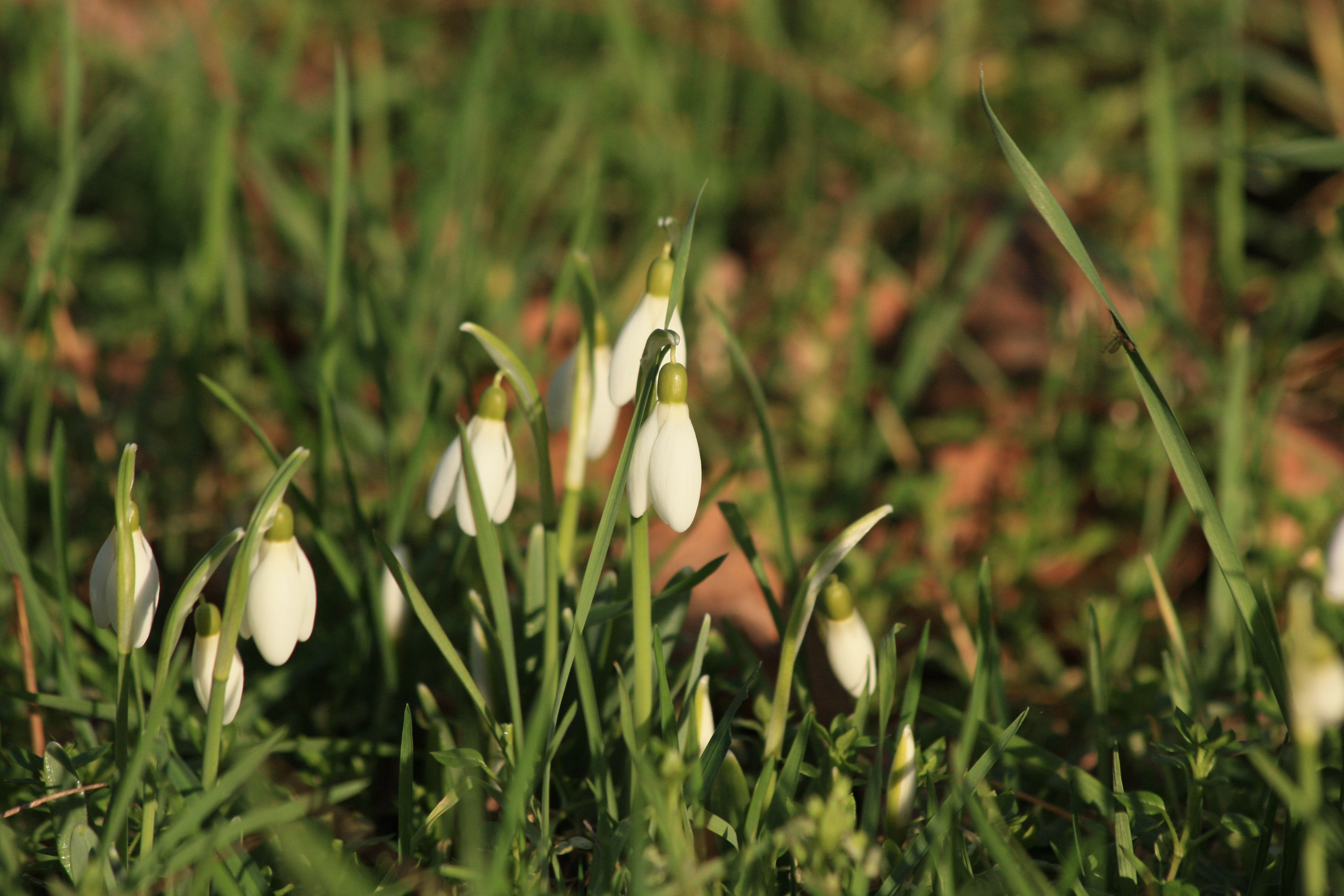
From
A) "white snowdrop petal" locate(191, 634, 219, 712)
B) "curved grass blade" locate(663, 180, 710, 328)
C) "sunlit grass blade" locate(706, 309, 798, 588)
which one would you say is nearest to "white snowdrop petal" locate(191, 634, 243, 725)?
"white snowdrop petal" locate(191, 634, 219, 712)

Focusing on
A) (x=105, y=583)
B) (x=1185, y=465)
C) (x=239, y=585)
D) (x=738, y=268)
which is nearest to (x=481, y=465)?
(x=239, y=585)

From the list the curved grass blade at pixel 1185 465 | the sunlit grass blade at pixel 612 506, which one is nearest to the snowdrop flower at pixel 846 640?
the sunlit grass blade at pixel 612 506

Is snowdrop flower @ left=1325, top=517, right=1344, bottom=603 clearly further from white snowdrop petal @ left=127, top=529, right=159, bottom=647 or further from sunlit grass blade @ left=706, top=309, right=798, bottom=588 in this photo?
white snowdrop petal @ left=127, top=529, right=159, bottom=647

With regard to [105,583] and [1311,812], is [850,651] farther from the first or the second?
[105,583]

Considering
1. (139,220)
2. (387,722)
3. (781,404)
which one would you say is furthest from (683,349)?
(139,220)

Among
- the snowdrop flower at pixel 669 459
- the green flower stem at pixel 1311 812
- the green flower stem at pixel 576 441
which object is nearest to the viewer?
the green flower stem at pixel 1311 812

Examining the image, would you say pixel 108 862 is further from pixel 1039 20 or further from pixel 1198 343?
pixel 1039 20

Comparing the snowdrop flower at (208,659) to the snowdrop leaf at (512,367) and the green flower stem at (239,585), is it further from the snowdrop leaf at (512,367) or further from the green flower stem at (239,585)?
the snowdrop leaf at (512,367)
